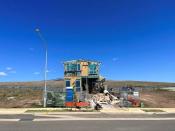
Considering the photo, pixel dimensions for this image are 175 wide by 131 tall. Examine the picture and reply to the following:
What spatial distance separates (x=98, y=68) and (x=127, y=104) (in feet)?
60.7

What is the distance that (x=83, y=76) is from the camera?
48.0 meters

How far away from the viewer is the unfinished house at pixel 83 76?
155ft

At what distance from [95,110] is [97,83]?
71.4 ft

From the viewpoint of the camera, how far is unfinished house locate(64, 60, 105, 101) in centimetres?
4734

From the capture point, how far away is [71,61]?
48.3 meters
